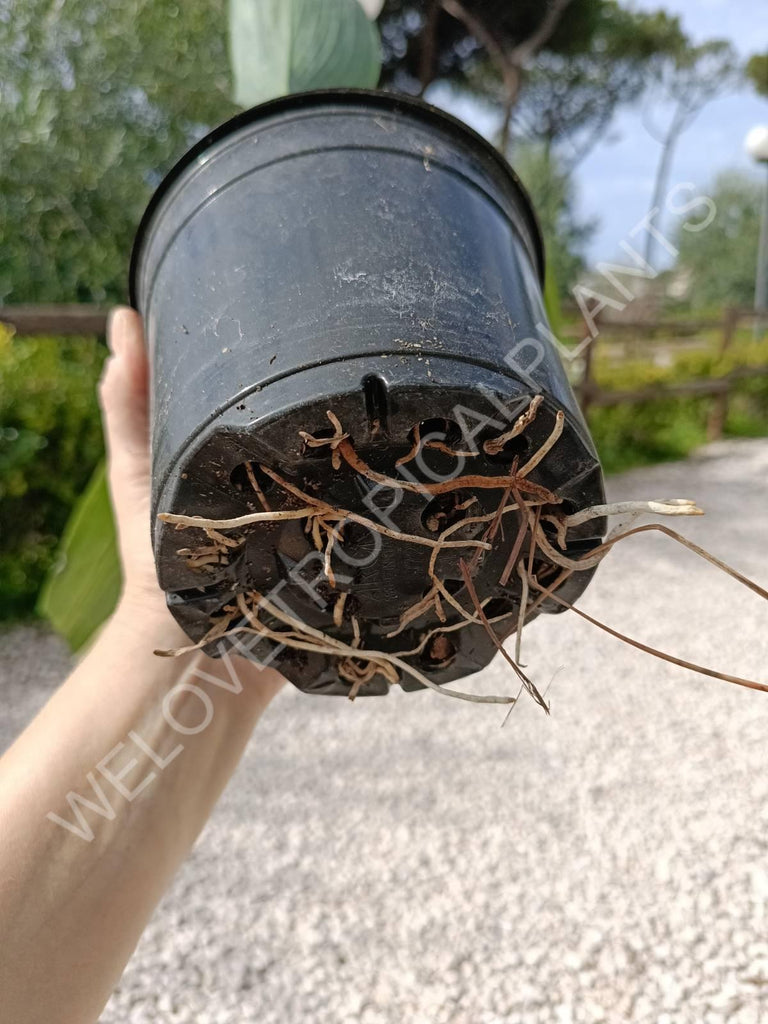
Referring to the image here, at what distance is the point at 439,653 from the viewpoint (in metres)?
0.48

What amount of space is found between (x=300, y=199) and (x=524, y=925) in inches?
42.1

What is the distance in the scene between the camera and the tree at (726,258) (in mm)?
9852

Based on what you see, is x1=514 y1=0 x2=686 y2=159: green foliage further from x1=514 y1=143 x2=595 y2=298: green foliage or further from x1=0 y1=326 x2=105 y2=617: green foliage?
x1=0 y1=326 x2=105 y2=617: green foliage

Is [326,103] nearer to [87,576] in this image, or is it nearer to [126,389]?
[126,389]

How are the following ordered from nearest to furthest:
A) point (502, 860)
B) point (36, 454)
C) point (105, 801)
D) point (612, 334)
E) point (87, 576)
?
point (105, 801) → point (87, 576) → point (502, 860) → point (36, 454) → point (612, 334)

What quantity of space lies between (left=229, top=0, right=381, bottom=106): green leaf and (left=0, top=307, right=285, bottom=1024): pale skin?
27 cm

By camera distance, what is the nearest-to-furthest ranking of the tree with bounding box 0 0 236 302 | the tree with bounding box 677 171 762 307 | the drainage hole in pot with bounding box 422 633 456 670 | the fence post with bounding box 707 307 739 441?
the drainage hole in pot with bounding box 422 633 456 670
the tree with bounding box 0 0 236 302
the fence post with bounding box 707 307 739 441
the tree with bounding box 677 171 762 307

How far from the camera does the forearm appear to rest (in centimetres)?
55

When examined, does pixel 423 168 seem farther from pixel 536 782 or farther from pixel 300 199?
pixel 536 782

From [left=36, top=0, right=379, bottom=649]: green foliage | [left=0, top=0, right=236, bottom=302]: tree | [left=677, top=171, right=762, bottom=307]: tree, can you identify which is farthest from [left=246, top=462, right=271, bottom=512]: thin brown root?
[left=677, top=171, right=762, bottom=307]: tree

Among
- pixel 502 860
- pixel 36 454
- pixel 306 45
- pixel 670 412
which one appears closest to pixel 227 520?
pixel 306 45

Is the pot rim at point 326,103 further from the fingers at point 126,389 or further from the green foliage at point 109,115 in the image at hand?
the green foliage at point 109,115

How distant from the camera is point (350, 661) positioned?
0.47 metres

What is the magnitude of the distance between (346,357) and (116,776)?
0.44 m
